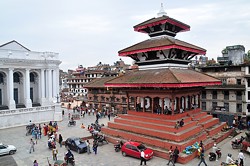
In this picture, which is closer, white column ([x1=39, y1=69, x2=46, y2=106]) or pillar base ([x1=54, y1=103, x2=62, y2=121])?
pillar base ([x1=54, y1=103, x2=62, y2=121])

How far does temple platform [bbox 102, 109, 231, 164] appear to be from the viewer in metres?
17.3

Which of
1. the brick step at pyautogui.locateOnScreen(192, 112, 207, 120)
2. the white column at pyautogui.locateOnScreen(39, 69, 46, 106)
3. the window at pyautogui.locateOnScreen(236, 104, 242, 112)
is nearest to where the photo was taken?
the brick step at pyautogui.locateOnScreen(192, 112, 207, 120)

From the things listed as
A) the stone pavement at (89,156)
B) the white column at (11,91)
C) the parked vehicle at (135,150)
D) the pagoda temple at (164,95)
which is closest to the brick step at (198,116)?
the pagoda temple at (164,95)

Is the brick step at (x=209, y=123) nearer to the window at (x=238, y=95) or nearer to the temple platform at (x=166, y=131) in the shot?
the temple platform at (x=166, y=131)

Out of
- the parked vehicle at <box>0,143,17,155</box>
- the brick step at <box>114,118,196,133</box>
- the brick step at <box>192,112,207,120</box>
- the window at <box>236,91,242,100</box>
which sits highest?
the window at <box>236,91,242,100</box>

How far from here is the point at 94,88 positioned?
147 feet

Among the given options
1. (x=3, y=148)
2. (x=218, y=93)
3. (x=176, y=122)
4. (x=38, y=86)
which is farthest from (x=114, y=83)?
(x=38, y=86)

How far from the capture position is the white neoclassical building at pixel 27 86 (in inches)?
Result: 1232

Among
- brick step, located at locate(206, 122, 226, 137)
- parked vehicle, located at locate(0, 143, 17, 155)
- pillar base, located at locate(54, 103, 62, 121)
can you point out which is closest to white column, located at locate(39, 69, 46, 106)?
pillar base, located at locate(54, 103, 62, 121)

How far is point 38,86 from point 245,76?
3150 centimetres

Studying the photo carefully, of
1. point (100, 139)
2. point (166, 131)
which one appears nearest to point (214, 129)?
point (166, 131)

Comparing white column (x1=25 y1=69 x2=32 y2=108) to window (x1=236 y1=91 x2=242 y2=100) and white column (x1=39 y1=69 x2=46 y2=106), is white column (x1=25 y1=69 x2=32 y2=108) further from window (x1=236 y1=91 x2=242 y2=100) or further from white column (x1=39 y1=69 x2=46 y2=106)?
window (x1=236 y1=91 x2=242 y2=100)

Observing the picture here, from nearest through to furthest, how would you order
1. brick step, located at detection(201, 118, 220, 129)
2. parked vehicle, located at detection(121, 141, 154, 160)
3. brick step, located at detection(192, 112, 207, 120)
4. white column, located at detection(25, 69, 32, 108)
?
1. parked vehicle, located at detection(121, 141, 154, 160)
2. brick step, located at detection(201, 118, 220, 129)
3. brick step, located at detection(192, 112, 207, 120)
4. white column, located at detection(25, 69, 32, 108)

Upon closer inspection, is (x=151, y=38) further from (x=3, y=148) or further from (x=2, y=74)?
(x=2, y=74)
